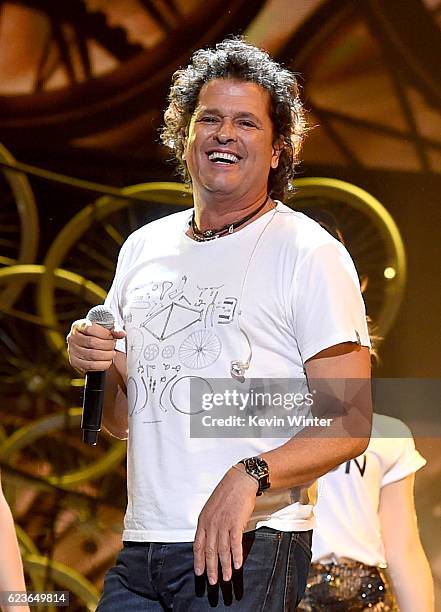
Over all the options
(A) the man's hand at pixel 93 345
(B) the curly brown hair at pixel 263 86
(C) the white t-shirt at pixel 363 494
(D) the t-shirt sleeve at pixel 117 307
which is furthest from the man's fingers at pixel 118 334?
(C) the white t-shirt at pixel 363 494

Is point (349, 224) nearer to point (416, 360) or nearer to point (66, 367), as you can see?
point (416, 360)

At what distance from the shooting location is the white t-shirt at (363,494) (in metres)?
2.26

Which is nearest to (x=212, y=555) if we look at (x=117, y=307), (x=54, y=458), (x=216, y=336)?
(x=216, y=336)

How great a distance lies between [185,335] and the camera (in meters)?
1.68

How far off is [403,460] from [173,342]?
0.97 meters

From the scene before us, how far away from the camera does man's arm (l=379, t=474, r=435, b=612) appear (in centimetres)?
233

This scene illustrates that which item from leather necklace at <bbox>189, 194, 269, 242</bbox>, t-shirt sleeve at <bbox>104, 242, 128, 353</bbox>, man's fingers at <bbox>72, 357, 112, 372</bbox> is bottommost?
man's fingers at <bbox>72, 357, 112, 372</bbox>

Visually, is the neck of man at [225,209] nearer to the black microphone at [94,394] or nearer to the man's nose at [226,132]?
the man's nose at [226,132]

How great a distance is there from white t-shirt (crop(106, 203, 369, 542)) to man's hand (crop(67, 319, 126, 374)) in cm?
8

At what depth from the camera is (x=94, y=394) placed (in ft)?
5.58

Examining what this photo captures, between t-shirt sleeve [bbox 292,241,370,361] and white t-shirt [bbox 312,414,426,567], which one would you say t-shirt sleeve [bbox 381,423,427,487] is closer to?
white t-shirt [bbox 312,414,426,567]

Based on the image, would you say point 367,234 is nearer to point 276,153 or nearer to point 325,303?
point 276,153

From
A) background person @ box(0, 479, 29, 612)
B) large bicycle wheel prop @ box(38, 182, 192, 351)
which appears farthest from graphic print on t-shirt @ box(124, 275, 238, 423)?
large bicycle wheel prop @ box(38, 182, 192, 351)

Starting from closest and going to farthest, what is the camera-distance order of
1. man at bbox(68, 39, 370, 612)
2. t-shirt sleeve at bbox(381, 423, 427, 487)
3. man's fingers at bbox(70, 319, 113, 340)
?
man at bbox(68, 39, 370, 612)
man's fingers at bbox(70, 319, 113, 340)
t-shirt sleeve at bbox(381, 423, 427, 487)
